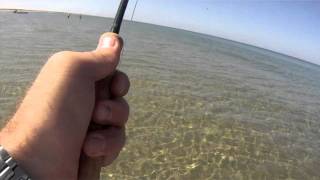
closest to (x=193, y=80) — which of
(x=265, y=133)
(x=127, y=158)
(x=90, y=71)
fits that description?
(x=265, y=133)

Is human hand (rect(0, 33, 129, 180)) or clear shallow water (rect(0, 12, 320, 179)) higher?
human hand (rect(0, 33, 129, 180))

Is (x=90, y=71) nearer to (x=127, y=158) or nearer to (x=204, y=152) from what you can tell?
(x=127, y=158)

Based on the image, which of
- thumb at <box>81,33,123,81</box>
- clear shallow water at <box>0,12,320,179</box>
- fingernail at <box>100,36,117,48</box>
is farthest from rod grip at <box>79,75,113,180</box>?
clear shallow water at <box>0,12,320,179</box>

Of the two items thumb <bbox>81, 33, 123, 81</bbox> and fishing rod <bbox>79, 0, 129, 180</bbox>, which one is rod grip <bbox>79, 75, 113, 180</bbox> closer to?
fishing rod <bbox>79, 0, 129, 180</bbox>

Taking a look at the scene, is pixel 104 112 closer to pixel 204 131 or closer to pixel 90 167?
pixel 90 167

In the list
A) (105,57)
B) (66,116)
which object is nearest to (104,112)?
(66,116)

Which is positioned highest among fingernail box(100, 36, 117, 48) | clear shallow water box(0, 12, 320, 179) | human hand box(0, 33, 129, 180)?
fingernail box(100, 36, 117, 48)
